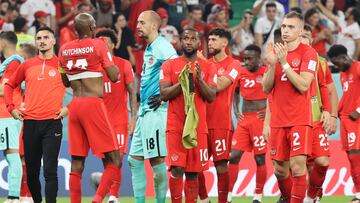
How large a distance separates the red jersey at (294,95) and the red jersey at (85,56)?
2280 mm

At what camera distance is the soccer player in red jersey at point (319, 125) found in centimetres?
1570

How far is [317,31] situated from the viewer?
24766mm

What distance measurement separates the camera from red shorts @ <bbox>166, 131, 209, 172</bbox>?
A: 1482cm

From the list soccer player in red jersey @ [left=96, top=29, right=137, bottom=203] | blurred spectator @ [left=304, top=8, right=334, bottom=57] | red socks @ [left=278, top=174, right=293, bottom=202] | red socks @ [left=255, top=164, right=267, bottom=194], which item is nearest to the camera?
red socks @ [left=278, top=174, right=293, bottom=202]

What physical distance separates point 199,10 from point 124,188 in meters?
5.14

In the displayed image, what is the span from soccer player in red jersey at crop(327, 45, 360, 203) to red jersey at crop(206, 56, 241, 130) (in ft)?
7.17

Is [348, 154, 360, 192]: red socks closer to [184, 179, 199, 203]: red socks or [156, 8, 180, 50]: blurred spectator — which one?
[184, 179, 199, 203]: red socks

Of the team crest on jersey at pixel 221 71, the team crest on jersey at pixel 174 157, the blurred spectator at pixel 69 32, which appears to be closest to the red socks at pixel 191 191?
the team crest on jersey at pixel 174 157

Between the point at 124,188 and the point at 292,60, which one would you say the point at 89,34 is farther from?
the point at 124,188

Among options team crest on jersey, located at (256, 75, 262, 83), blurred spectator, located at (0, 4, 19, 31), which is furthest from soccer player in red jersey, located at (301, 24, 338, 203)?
blurred spectator, located at (0, 4, 19, 31)

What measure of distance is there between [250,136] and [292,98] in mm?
3997

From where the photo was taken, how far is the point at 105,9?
79.1 ft

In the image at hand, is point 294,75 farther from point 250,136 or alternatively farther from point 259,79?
point 259,79

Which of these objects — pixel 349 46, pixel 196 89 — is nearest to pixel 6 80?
pixel 196 89
